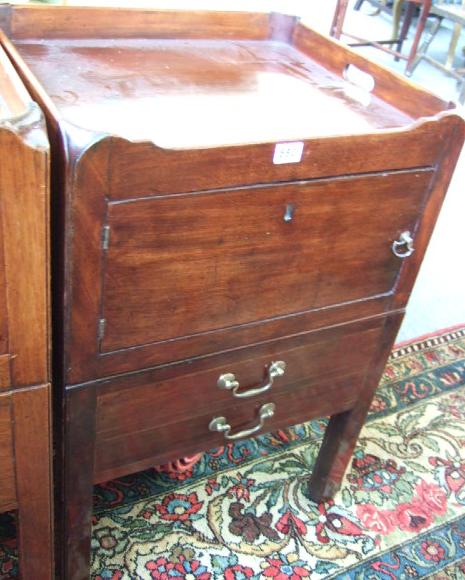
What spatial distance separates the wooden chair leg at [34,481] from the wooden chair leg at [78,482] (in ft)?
0.17

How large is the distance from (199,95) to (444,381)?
1068 mm

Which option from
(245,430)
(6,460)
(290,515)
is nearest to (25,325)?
(6,460)

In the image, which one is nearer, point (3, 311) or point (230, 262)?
point (3, 311)

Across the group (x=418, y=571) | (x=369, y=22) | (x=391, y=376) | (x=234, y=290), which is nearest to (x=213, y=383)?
(x=234, y=290)

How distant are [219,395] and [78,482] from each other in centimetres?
22

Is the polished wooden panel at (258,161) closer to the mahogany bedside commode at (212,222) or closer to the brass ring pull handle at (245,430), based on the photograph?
the mahogany bedside commode at (212,222)

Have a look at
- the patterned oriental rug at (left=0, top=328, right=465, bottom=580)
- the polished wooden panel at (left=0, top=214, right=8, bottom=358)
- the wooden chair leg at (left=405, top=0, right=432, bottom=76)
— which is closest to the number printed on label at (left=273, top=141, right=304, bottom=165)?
the polished wooden panel at (left=0, top=214, right=8, bottom=358)

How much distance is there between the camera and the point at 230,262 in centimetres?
80

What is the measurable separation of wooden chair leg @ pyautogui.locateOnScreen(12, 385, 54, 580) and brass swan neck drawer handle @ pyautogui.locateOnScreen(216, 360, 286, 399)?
26cm

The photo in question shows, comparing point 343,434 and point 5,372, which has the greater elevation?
point 5,372

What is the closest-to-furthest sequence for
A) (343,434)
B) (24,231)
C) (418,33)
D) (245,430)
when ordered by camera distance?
1. (24,231)
2. (245,430)
3. (343,434)
4. (418,33)

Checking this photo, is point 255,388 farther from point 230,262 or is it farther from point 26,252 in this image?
point 26,252

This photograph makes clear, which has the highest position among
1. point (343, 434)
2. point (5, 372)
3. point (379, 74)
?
point (379, 74)

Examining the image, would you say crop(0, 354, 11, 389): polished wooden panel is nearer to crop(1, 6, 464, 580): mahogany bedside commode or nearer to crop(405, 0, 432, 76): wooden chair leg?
crop(1, 6, 464, 580): mahogany bedside commode
